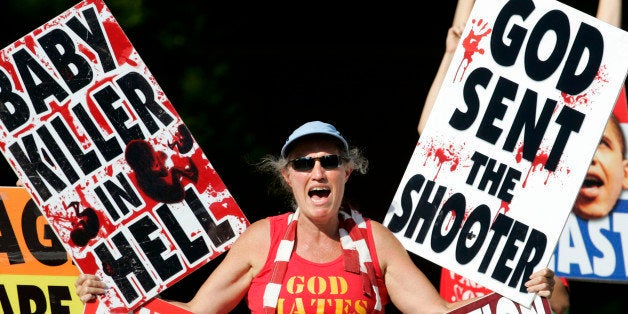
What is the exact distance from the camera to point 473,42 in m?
4.40

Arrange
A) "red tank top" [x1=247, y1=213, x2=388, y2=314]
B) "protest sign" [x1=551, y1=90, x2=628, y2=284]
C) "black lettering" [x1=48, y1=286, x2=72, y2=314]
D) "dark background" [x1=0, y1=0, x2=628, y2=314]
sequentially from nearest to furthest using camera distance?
"red tank top" [x1=247, y1=213, x2=388, y2=314] < "black lettering" [x1=48, y1=286, x2=72, y2=314] < "protest sign" [x1=551, y1=90, x2=628, y2=284] < "dark background" [x1=0, y1=0, x2=628, y2=314]

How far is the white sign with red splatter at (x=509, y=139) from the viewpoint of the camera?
4.30 m

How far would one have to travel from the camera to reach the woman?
3984mm

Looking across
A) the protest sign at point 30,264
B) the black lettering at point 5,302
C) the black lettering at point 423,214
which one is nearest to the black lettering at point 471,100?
the black lettering at point 423,214

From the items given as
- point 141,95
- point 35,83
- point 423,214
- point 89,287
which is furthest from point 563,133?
point 35,83

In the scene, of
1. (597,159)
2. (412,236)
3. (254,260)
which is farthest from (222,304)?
(597,159)

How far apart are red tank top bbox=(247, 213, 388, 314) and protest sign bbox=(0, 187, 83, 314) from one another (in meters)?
0.98

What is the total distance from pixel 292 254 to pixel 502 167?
774mm

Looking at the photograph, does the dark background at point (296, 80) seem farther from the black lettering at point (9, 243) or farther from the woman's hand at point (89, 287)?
the woman's hand at point (89, 287)

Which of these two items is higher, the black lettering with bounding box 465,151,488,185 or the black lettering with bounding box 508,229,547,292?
the black lettering with bounding box 465,151,488,185

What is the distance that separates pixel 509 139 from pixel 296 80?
1.66m

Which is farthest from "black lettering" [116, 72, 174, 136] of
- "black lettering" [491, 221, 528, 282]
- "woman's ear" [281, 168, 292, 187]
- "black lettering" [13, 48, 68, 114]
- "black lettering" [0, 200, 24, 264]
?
"black lettering" [491, 221, 528, 282]

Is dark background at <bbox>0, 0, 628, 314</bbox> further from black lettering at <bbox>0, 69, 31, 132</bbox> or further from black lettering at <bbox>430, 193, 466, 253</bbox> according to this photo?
black lettering at <bbox>430, 193, 466, 253</bbox>

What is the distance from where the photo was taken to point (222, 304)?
4141 mm
